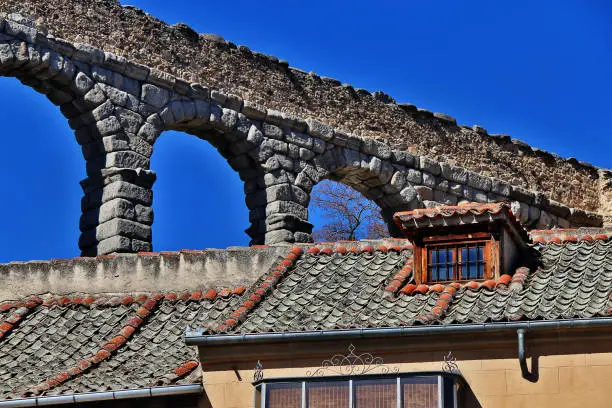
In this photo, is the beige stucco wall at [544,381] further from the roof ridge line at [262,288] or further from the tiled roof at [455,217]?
the tiled roof at [455,217]

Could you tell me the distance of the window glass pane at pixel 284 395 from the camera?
15.4m

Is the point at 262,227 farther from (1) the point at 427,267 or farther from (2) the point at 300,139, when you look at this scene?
(1) the point at 427,267

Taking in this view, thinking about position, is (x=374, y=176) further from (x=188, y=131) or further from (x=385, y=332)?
(x=385, y=332)

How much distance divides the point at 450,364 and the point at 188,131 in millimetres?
13559

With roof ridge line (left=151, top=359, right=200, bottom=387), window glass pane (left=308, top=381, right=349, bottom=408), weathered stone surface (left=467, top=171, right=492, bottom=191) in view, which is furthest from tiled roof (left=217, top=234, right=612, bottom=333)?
weathered stone surface (left=467, top=171, right=492, bottom=191)

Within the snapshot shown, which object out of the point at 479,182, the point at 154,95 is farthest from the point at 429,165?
the point at 154,95

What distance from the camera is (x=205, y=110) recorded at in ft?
91.8

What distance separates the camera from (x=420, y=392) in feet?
49.6

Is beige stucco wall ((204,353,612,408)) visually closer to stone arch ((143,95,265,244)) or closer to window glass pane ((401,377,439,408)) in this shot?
window glass pane ((401,377,439,408))

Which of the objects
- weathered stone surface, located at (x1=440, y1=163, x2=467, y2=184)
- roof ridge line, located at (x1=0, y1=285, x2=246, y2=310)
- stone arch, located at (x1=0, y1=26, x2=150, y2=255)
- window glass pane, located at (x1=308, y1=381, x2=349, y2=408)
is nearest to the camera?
window glass pane, located at (x1=308, y1=381, x2=349, y2=408)

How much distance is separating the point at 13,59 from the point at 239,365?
34.3ft

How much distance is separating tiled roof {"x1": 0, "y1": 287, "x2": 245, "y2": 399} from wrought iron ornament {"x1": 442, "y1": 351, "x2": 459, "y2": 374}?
2358 mm

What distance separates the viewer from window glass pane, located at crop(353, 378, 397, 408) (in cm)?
1514

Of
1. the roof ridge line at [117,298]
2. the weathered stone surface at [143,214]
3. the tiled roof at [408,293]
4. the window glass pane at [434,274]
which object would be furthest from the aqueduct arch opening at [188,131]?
the window glass pane at [434,274]
